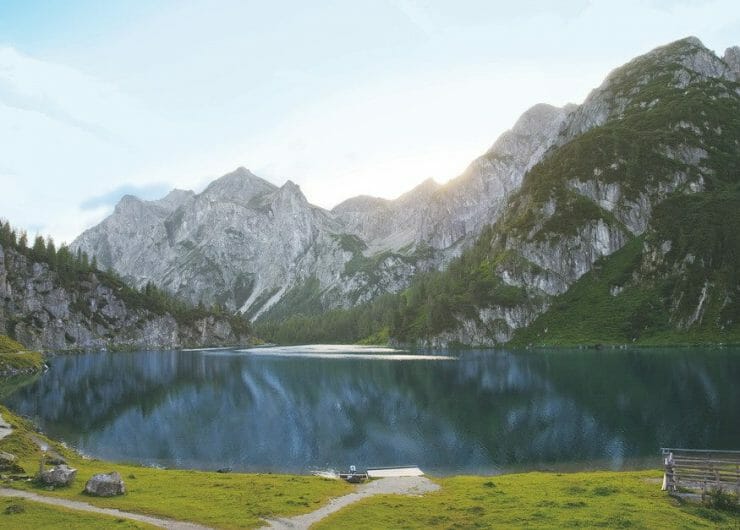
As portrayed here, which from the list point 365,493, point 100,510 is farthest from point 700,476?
point 100,510

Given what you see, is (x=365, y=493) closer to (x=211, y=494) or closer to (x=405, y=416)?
(x=211, y=494)

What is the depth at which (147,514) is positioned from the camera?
103 ft

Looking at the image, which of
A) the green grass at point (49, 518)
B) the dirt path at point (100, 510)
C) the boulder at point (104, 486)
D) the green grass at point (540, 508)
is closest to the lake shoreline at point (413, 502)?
the green grass at point (540, 508)

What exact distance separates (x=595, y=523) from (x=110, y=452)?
57.8 m

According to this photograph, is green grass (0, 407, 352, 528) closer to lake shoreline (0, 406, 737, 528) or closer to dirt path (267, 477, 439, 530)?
lake shoreline (0, 406, 737, 528)

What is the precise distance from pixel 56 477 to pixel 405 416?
187 ft

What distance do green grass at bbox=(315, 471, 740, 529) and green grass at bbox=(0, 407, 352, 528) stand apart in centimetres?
427

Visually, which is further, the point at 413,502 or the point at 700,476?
the point at 413,502

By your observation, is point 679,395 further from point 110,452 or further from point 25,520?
point 25,520

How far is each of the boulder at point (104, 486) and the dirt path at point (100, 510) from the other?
1.78 metres

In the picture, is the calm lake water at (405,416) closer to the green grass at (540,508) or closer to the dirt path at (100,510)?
the green grass at (540,508)

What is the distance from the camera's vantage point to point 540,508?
3266 cm

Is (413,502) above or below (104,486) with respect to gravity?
below

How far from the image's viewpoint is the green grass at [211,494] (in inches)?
1256
